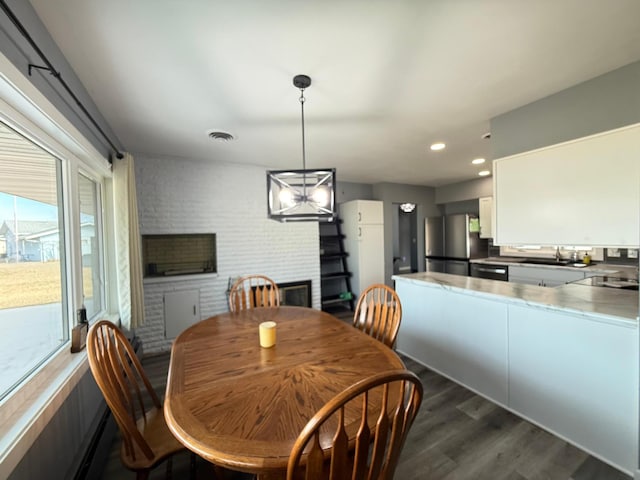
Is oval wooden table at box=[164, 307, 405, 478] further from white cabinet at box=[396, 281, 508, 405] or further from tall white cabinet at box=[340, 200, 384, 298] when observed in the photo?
tall white cabinet at box=[340, 200, 384, 298]

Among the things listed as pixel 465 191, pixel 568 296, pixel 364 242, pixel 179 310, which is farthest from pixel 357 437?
pixel 465 191

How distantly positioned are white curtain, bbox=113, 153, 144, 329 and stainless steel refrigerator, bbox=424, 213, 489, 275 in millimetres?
5065

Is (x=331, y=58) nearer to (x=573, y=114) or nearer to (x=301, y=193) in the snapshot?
(x=301, y=193)

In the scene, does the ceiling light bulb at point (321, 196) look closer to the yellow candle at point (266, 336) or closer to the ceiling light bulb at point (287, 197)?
the ceiling light bulb at point (287, 197)

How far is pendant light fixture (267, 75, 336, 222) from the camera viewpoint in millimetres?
1731

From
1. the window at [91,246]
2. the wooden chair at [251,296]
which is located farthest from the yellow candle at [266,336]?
the window at [91,246]

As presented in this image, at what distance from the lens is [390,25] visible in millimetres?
1255

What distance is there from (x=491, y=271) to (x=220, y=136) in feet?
14.4

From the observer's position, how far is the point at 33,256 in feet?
4.36

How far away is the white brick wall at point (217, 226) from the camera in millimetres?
3146

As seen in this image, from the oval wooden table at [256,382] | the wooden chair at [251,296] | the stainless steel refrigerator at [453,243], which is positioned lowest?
the oval wooden table at [256,382]

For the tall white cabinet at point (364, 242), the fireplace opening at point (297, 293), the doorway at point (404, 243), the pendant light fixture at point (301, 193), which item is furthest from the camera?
the doorway at point (404, 243)

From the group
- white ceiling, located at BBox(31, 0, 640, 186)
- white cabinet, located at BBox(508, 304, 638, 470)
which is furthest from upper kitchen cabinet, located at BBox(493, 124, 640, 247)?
white cabinet, located at BBox(508, 304, 638, 470)

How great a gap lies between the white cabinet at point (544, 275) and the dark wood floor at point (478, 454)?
2286 mm
